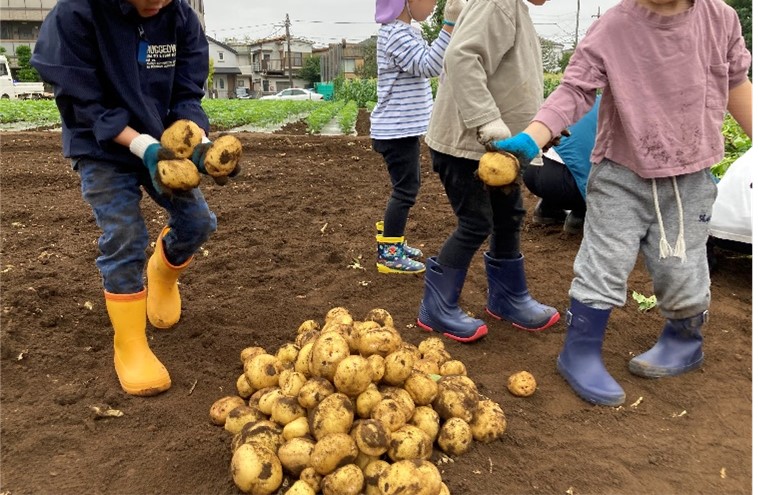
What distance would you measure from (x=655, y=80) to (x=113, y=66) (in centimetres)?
203

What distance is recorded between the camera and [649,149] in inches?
92.6

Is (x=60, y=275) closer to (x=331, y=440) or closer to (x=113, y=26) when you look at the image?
(x=113, y=26)

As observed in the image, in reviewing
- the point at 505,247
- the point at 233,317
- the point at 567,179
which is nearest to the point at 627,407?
the point at 505,247

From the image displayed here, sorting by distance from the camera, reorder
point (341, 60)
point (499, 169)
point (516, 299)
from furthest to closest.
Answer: point (341, 60) → point (516, 299) → point (499, 169)

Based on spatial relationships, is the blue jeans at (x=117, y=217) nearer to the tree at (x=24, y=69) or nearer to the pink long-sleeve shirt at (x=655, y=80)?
the pink long-sleeve shirt at (x=655, y=80)

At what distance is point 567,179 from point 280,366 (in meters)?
2.80

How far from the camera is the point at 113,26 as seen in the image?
7.52 ft

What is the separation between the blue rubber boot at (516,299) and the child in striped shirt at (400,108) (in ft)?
2.53

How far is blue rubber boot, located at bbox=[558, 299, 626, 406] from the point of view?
240 cm

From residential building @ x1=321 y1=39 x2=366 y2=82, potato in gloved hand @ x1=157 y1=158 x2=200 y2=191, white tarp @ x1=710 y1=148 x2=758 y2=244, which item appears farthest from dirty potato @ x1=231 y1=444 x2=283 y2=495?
residential building @ x1=321 y1=39 x2=366 y2=82

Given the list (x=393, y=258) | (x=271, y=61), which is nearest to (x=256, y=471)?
Result: (x=393, y=258)

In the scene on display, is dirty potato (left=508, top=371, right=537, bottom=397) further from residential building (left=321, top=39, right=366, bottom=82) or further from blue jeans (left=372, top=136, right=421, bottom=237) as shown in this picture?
residential building (left=321, top=39, right=366, bottom=82)

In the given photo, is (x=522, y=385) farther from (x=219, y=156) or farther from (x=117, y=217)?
(x=117, y=217)

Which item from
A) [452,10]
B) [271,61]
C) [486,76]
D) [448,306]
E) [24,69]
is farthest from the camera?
[271,61]
